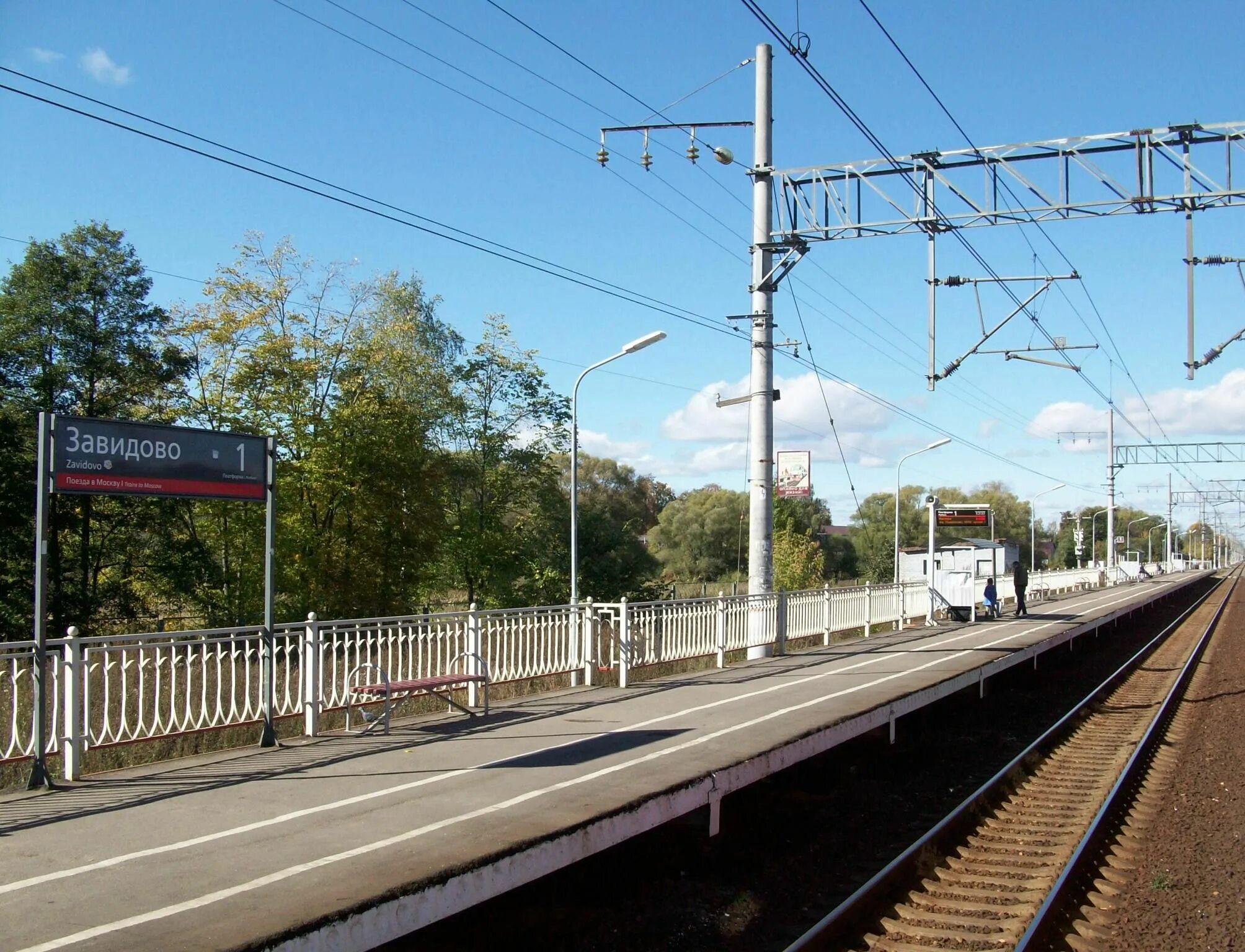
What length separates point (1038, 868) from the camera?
26.7 ft

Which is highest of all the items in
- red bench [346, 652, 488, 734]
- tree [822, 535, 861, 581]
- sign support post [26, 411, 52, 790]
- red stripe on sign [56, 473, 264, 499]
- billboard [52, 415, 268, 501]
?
billboard [52, 415, 268, 501]

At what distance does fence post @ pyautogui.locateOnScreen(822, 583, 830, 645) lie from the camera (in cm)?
2228

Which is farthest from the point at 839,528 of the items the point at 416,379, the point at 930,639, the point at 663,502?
the point at 930,639

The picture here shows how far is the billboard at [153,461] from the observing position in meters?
8.09

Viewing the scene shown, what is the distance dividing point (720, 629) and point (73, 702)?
11.0 metres

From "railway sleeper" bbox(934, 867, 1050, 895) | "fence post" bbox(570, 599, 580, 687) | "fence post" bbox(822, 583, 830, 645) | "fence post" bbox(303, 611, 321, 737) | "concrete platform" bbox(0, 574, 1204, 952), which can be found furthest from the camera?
"fence post" bbox(822, 583, 830, 645)

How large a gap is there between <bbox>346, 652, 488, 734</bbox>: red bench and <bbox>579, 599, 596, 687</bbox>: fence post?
114 inches

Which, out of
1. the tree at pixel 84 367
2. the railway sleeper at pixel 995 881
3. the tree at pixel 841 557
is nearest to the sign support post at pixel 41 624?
the railway sleeper at pixel 995 881

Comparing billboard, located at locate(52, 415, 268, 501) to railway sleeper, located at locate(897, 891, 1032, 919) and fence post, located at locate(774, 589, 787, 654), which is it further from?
fence post, located at locate(774, 589, 787, 654)

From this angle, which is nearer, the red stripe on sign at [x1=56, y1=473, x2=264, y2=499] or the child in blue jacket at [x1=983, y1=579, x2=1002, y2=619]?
the red stripe on sign at [x1=56, y1=473, x2=264, y2=499]

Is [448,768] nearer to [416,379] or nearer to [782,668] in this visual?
[782,668]

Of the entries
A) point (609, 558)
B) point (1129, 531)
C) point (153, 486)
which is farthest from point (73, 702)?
point (1129, 531)

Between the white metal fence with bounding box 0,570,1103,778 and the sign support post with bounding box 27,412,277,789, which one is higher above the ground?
the sign support post with bounding box 27,412,277,789

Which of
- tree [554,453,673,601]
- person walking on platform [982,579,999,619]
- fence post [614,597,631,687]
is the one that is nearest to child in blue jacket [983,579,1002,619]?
person walking on platform [982,579,999,619]
